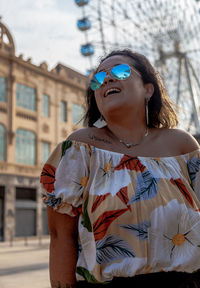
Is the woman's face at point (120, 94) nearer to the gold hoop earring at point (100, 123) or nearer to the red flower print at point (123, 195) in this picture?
the gold hoop earring at point (100, 123)

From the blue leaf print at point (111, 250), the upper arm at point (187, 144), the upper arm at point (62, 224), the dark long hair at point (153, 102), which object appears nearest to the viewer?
the blue leaf print at point (111, 250)

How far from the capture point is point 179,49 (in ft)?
72.2

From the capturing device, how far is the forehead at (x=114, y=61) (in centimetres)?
194

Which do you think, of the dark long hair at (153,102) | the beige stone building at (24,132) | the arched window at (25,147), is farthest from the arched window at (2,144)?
the dark long hair at (153,102)

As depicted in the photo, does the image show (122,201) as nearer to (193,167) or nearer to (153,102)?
(193,167)

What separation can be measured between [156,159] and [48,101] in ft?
96.1

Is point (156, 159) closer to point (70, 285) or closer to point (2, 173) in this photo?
point (70, 285)

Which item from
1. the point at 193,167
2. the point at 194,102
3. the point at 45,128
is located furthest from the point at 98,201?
the point at 45,128

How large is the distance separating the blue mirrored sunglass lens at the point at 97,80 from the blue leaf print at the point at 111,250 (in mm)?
717

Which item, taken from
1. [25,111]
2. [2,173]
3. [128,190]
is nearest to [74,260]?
[128,190]

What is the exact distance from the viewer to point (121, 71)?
186 cm

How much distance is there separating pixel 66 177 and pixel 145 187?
0.31m

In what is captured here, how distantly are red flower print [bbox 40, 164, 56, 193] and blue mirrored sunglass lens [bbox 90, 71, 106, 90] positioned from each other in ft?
1.48

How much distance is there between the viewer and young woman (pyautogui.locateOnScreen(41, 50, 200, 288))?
1.52 metres
